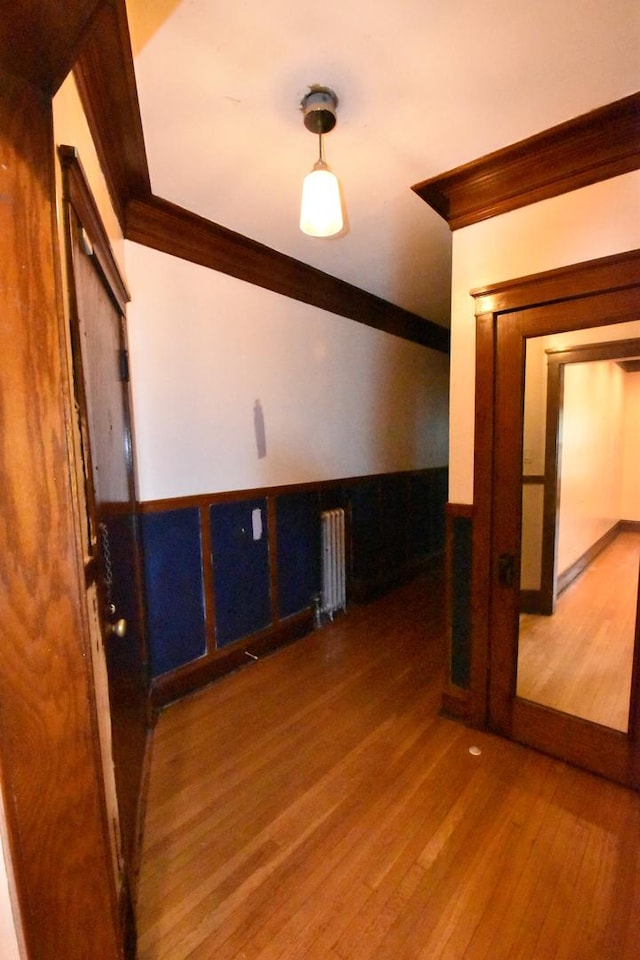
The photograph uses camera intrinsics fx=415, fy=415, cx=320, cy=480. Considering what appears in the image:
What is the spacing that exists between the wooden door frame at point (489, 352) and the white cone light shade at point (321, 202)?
0.79m

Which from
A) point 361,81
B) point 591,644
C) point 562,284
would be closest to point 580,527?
point 591,644

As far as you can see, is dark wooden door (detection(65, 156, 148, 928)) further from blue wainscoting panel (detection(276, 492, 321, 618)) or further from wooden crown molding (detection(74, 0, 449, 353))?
blue wainscoting panel (detection(276, 492, 321, 618))

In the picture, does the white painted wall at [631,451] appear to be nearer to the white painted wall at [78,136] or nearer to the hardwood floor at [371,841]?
the hardwood floor at [371,841]

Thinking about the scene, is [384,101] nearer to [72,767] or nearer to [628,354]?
[628,354]

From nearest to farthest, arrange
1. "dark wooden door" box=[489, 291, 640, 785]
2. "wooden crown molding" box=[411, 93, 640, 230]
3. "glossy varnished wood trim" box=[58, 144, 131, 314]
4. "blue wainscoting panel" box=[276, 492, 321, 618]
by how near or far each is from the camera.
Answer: "glossy varnished wood trim" box=[58, 144, 131, 314]
"wooden crown molding" box=[411, 93, 640, 230]
"dark wooden door" box=[489, 291, 640, 785]
"blue wainscoting panel" box=[276, 492, 321, 618]

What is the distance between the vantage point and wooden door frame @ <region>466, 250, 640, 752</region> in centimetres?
161

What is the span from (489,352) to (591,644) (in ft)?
5.55

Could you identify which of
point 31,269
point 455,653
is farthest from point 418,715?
point 31,269

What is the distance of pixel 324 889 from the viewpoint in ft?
4.46

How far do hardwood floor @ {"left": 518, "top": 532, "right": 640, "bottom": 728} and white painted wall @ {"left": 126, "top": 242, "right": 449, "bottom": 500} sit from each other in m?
1.81

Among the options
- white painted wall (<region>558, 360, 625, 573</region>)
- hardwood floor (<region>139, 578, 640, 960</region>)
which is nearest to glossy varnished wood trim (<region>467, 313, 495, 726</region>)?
hardwood floor (<region>139, 578, 640, 960</region>)

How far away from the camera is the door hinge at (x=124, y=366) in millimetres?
1932

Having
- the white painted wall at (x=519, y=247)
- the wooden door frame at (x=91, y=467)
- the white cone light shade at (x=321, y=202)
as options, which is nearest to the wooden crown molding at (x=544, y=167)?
the white painted wall at (x=519, y=247)

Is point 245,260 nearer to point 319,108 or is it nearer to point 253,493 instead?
point 319,108
